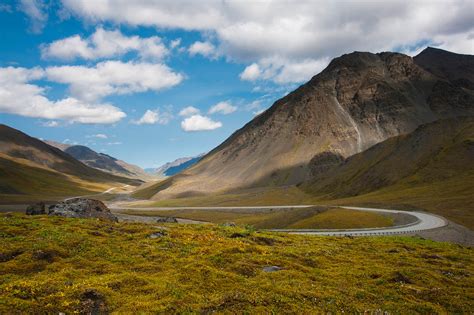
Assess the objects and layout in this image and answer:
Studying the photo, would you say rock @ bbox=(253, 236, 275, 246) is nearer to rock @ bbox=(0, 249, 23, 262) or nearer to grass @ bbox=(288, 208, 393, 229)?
rock @ bbox=(0, 249, 23, 262)

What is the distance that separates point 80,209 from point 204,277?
133 ft

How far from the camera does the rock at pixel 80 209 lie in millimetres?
53969

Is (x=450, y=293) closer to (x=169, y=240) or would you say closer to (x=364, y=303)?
(x=364, y=303)

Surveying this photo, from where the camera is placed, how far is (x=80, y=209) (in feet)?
182

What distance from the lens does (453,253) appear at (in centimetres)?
3656

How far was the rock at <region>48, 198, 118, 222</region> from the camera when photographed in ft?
177

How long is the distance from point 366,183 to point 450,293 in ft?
533

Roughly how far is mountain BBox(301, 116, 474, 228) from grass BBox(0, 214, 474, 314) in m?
80.3

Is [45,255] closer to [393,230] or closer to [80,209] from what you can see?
[80,209]

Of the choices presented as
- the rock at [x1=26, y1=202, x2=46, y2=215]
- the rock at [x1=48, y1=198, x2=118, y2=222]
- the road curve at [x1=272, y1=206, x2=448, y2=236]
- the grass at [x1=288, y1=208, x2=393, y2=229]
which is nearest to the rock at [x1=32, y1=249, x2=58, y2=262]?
the rock at [x1=48, y1=198, x2=118, y2=222]

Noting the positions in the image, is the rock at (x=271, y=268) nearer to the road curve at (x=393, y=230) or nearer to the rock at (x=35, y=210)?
the road curve at (x=393, y=230)

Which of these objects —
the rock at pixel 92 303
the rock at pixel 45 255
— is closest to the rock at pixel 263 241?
the rock at pixel 45 255

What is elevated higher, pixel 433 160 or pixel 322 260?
pixel 433 160

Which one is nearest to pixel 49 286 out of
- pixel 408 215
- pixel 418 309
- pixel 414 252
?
pixel 418 309
